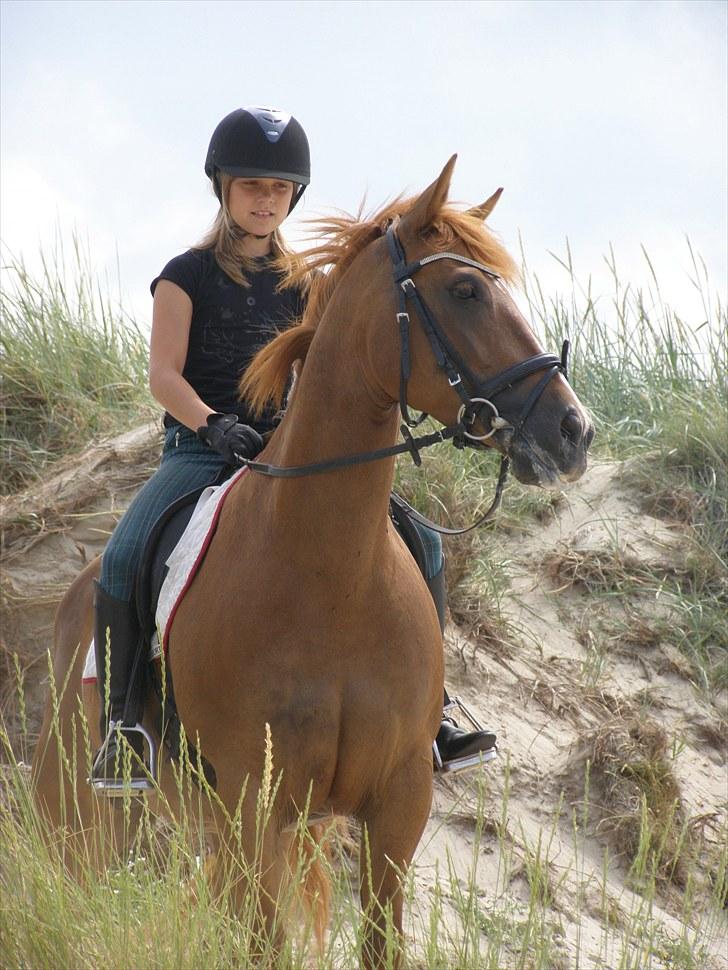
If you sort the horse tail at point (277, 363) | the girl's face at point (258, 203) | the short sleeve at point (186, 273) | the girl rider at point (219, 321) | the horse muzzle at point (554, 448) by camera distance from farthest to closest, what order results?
the girl's face at point (258, 203) → the short sleeve at point (186, 273) → the girl rider at point (219, 321) → the horse tail at point (277, 363) → the horse muzzle at point (554, 448)

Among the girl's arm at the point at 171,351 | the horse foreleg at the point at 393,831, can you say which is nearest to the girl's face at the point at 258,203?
the girl's arm at the point at 171,351

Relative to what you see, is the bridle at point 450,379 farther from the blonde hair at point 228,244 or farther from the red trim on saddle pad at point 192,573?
the blonde hair at point 228,244

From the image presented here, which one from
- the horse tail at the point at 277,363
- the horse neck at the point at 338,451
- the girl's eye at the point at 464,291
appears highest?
the girl's eye at the point at 464,291

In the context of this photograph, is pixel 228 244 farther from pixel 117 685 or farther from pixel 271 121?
pixel 117 685

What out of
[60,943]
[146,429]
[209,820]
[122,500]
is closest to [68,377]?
[146,429]

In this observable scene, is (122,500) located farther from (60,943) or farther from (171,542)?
(60,943)

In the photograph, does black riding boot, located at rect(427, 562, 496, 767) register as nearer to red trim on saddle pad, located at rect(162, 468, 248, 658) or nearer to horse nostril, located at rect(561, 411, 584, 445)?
red trim on saddle pad, located at rect(162, 468, 248, 658)

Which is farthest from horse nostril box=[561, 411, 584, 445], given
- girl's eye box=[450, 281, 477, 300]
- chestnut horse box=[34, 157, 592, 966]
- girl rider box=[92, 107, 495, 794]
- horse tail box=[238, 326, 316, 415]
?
girl rider box=[92, 107, 495, 794]

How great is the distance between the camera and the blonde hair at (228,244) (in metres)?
4.59

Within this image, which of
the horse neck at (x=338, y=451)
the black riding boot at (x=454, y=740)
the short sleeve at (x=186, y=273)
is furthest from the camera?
the short sleeve at (x=186, y=273)

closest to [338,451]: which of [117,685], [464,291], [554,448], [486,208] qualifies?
[464,291]

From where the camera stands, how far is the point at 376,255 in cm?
355

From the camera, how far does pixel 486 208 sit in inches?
149

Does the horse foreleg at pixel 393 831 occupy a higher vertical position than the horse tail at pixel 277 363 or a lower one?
lower
